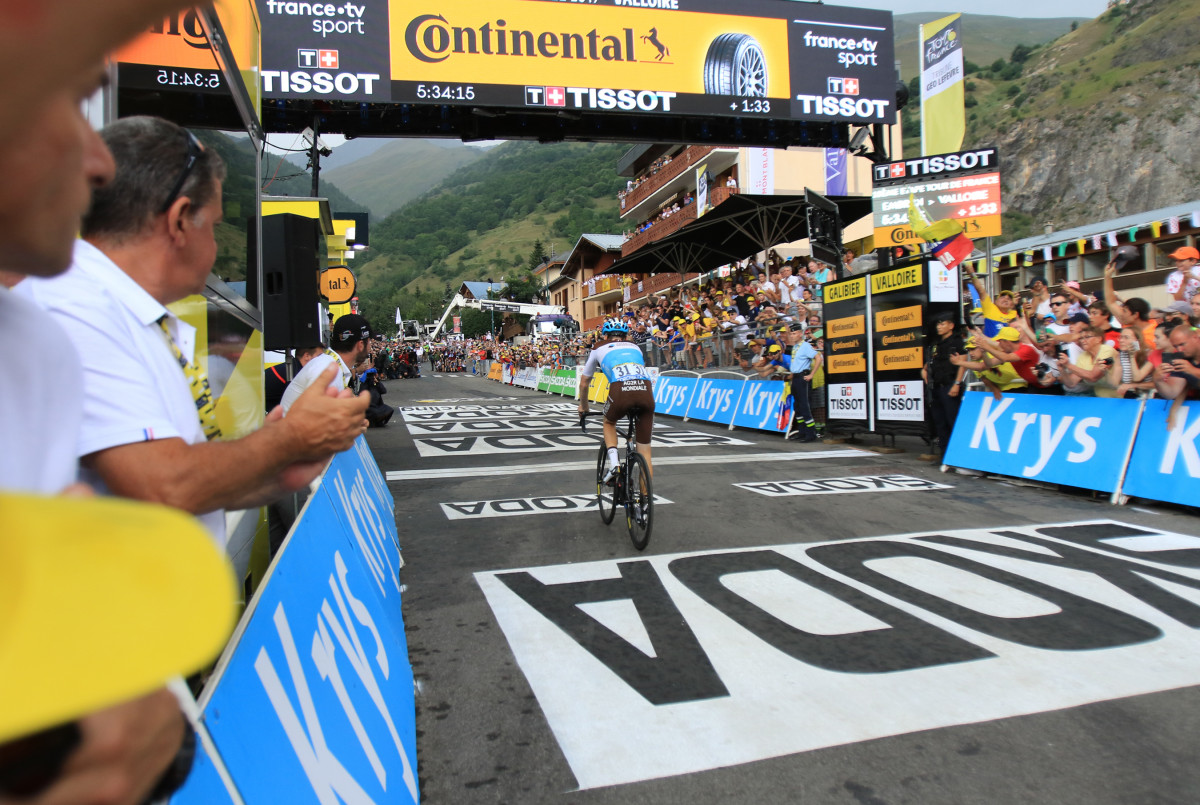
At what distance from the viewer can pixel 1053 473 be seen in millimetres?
8266

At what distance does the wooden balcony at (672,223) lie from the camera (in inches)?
1594

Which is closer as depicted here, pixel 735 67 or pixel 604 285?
pixel 735 67

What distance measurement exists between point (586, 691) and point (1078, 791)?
78.6 inches

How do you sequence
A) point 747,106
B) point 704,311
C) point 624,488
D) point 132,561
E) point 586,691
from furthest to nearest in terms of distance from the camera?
point 704,311 < point 747,106 < point 624,488 < point 586,691 < point 132,561

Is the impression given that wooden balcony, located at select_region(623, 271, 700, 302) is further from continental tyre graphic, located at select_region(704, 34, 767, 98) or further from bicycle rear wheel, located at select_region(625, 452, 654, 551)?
bicycle rear wheel, located at select_region(625, 452, 654, 551)

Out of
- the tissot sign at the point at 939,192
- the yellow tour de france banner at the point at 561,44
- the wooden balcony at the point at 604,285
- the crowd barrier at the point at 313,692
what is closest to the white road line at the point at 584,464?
the tissot sign at the point at 939,192

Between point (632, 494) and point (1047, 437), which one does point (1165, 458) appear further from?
point (632, 494)

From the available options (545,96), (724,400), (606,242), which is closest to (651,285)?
(606,242)

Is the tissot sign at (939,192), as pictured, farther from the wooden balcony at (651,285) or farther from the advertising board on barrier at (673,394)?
the wooden balcony at (651,285)

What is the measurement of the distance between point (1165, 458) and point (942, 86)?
43.2 ft

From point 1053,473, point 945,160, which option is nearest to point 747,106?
point 945,160

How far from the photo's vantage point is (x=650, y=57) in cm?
1481

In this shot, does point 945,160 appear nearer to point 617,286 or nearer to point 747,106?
point 747,106

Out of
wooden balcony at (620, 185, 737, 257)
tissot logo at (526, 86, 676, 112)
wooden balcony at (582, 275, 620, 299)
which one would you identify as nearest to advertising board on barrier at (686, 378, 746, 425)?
tissot logo at (526, 86, 676, 112)
